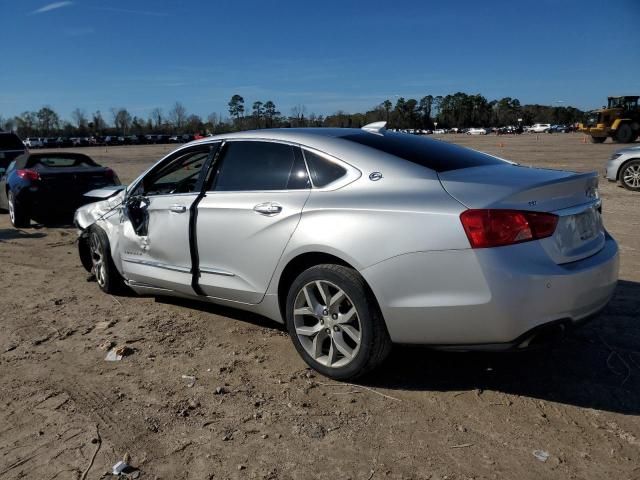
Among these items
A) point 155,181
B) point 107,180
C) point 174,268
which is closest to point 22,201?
point 107,180

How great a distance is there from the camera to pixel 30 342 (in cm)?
457

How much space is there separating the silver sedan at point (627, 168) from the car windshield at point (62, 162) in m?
11.0

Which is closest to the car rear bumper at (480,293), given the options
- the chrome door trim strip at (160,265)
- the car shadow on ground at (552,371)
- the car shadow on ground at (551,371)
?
the car shadow on ground at (551,371)

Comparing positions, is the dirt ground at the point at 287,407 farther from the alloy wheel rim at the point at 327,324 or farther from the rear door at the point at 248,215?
the rear door at the point at 248,215

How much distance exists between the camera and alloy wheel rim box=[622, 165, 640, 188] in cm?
1277

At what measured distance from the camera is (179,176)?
5.40 m

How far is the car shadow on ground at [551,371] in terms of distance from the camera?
346 centimetres

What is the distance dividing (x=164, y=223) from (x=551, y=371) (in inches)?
123

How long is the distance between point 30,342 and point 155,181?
1688 mm

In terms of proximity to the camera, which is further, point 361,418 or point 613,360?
point 613,360

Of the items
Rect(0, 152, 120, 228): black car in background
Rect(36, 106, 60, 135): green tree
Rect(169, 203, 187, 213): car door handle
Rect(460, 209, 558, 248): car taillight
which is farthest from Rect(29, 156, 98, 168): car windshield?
Rect(36, 106, 60, 135): green tree

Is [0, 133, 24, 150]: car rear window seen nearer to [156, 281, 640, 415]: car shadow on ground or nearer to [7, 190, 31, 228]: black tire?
[7, 190, 31, 228]: black tire

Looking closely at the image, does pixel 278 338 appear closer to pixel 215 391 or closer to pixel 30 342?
pixel 215 391

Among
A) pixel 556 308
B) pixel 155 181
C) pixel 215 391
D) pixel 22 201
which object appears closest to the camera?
pixel 556 308
